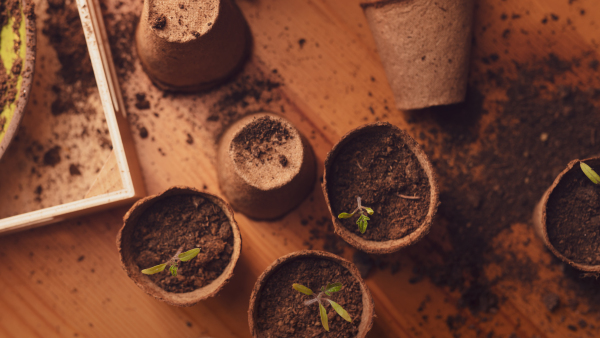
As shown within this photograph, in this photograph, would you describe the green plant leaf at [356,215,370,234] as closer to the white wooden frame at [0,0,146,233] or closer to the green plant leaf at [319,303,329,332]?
the green plant leaf at [319,303,329,332]

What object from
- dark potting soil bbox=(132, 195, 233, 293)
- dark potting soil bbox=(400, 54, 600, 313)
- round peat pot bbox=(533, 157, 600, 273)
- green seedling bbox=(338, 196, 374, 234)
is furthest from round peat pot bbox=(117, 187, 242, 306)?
round peat pot bbox=(533, 157, 600, 273)

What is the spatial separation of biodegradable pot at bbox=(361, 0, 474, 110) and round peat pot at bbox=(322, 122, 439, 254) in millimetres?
194

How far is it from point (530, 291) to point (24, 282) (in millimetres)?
1750

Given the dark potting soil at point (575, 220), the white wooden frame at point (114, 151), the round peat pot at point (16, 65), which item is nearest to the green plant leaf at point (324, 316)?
the white wooden frame at point (114, 151)

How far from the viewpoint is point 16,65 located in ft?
3.95

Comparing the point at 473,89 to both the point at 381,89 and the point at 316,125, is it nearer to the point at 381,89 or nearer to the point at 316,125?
the point at 381,89

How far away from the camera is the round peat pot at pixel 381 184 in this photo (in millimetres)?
1173

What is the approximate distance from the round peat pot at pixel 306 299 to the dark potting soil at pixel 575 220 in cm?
64

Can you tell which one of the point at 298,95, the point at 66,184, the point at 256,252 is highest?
the point at 298,95

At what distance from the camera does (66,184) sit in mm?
1354

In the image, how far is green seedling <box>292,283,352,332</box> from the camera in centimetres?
104

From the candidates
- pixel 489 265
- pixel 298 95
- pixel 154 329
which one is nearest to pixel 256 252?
pixel 154 329

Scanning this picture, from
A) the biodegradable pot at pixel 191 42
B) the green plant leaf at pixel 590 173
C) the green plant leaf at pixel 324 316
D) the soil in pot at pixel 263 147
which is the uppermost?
the biodegradable pot at pixel 191 42

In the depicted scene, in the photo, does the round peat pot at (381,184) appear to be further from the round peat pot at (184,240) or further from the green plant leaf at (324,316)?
the round peat pot at (184,240)
